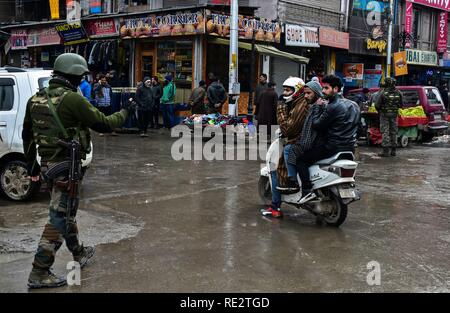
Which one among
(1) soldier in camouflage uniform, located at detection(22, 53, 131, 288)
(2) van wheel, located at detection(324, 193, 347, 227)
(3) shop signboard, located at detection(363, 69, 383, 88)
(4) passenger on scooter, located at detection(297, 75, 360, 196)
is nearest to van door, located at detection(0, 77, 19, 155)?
(1) soldier in camouflage uniform, located at detection(22, 53, 131, 288)

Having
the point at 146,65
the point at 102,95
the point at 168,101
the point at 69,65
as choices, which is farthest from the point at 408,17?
the point at 69,65

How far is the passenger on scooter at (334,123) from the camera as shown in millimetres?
6371

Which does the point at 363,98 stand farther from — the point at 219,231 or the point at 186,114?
the point at 219,231

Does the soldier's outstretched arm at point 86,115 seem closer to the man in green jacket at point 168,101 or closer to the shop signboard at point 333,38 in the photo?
the man in green jacket at point 168,101

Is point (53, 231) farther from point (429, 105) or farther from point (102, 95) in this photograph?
point (429, 105)

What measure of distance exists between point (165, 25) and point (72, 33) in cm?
602

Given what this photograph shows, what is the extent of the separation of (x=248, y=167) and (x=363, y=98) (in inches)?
301

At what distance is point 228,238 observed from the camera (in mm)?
6047

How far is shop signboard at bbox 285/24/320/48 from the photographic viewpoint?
69.1 feet

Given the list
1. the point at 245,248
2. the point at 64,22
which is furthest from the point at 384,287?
the point at 64,22

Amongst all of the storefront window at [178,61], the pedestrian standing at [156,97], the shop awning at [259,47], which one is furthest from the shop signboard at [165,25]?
the pedestrian standing at [156,97]

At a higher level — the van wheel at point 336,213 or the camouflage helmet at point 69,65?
the camouflage helmet at point 69,65

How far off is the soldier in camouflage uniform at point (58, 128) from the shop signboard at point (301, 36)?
17155 mm
